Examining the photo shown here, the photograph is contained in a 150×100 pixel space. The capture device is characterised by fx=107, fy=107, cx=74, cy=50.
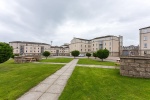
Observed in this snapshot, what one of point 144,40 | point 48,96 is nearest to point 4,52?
point 48,96

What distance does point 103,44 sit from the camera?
211 feet

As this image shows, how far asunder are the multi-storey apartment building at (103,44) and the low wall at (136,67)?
176 ft

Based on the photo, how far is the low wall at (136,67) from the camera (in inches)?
307

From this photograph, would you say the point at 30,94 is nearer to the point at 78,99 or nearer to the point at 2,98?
the point at 2,98

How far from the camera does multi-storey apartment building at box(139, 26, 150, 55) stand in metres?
42.4

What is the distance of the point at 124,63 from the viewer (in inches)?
339

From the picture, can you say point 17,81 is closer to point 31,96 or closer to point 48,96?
point 31,96

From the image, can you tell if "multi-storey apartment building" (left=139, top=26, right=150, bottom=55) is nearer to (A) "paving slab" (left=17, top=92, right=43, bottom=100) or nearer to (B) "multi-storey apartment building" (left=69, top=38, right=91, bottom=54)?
(B) "multi-storey apartment building" (left=69, top=38, right=91, bottom=54)

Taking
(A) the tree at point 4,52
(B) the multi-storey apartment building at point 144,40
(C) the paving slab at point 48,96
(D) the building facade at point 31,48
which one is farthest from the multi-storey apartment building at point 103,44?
(C) the paving slab at point 48,96

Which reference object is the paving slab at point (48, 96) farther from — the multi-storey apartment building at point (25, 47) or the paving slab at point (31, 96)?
the multi-storey apartment building at point (25, 47)

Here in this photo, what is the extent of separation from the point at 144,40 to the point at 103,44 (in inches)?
932

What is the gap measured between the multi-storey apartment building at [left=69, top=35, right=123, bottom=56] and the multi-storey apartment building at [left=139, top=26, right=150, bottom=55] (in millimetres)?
16816

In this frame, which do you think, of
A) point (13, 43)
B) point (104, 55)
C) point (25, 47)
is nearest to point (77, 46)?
point (25, 47)

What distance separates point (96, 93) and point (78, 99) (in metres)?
1.06
